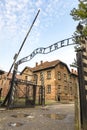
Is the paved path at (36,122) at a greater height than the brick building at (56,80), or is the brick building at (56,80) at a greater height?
the brick building at (56,80)

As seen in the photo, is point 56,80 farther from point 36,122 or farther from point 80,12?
point 36,122

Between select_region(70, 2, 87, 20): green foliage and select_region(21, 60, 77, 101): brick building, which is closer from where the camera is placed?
select_region(70, 2, 87, 20): green foliage

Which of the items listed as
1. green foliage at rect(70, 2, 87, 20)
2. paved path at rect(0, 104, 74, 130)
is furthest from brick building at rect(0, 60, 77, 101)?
paved path at rect(0, 104, 74, 130)

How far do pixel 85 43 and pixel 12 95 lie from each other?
515 inches

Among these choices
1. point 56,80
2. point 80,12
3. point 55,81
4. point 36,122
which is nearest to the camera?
point 36,122

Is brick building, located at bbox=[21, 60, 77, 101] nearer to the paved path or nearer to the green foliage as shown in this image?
the green foliage

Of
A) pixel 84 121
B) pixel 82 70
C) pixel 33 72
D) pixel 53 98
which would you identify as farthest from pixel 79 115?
pixel 33 72

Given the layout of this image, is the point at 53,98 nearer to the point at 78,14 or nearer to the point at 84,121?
the point at 78,14

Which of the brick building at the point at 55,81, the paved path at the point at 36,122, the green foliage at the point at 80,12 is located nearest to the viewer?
the paved path at the point at 36,122

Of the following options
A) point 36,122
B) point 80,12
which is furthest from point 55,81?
point 36,122

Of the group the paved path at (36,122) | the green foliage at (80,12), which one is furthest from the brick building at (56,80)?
the paved path at (36,122)

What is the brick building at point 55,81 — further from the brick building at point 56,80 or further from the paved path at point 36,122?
the paved path at point 36,122

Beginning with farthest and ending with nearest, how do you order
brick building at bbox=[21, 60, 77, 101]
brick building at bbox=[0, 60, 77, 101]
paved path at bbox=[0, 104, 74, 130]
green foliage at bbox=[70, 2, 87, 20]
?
brick building at bbox=[21, 60, 77, 101], brick building at bbox=[0, 60, 77, 101], green foliage at bbox=[70, 2, 87, 20], paved path at bbox=[0, 104, 74, 130]

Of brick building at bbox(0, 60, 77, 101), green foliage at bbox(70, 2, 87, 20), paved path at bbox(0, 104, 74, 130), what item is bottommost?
paved path at bbox(0, 104, 74, 130)
